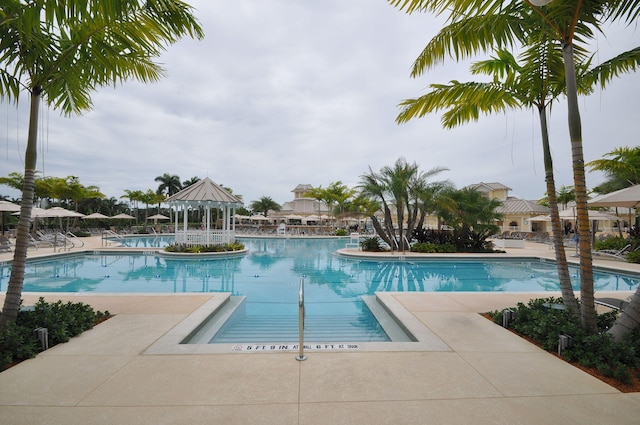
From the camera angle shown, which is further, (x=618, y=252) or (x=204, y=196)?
(x=204, y=196)

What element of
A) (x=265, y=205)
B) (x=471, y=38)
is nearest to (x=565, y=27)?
(x=471, y=38)

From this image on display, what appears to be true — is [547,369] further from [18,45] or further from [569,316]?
[18,45]

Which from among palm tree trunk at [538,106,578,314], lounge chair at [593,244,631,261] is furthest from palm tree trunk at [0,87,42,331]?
lounge chair at [593,244,631,261]

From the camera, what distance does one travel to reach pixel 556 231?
490 cm

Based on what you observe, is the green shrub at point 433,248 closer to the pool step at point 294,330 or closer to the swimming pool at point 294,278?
the swimming pool at point 294,278

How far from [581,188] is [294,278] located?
8977 millimetres

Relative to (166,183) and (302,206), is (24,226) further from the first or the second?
(166,183)

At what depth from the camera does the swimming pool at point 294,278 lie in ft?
26.8

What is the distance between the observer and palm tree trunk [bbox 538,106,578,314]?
15.4ft

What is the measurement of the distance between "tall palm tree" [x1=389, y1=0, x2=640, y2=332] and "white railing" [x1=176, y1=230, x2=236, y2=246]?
1606cm

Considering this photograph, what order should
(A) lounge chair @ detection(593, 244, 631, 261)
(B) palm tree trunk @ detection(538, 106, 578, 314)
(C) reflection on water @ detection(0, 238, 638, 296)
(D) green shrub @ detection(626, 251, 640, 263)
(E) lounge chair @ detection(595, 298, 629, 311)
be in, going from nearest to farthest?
(B) palm tree trunk @ detection(538, 106, 578, 314) < (E) lounge chair @ detection(595, 298, 629, 311) < (C) reflection on water @ detection(0, 238, 638, 296) < (D) green shrub @ detection(626, 251, 640, 263) < (A) lounge chair @ detection(593, 244, 631, 261)

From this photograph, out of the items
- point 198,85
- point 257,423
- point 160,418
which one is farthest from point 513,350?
point 198,85

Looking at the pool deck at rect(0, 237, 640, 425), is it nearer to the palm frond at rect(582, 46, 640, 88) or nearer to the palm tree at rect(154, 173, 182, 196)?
the palm frond at rect(582, 46, 640, 88)

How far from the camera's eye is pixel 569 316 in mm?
4461
